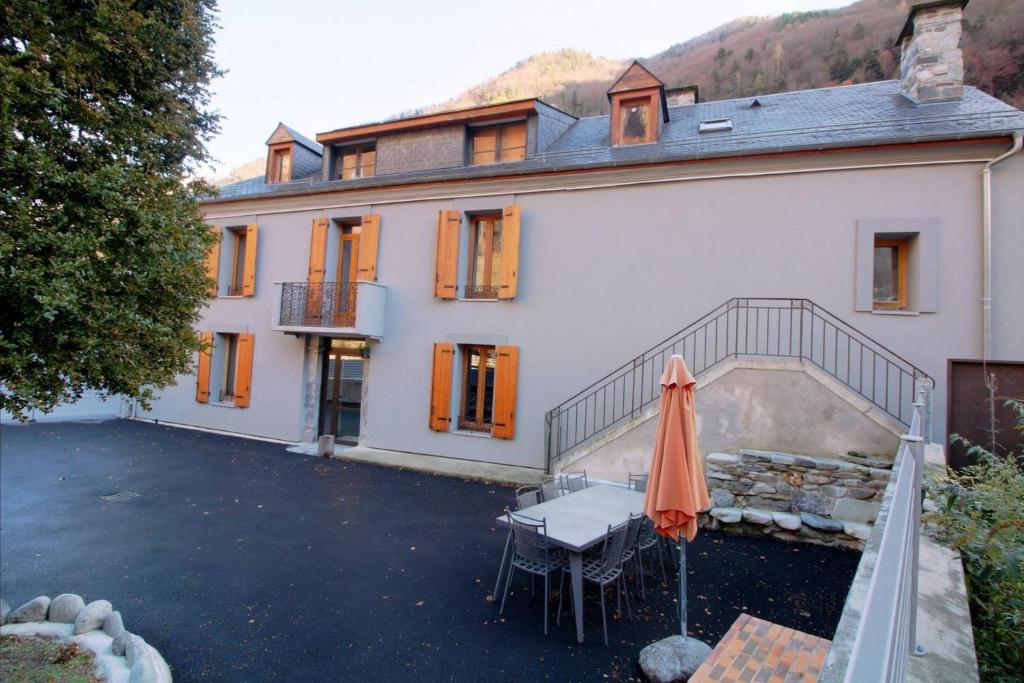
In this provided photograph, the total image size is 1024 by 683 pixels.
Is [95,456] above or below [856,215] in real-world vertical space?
below

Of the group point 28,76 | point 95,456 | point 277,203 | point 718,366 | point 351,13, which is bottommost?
point 95,456

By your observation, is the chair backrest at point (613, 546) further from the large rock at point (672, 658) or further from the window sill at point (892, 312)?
the window sill at point (892, 312)

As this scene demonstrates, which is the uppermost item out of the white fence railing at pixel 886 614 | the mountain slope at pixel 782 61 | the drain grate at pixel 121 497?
the mountain slope at pixel 782 61

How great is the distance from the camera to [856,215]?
7496 mm

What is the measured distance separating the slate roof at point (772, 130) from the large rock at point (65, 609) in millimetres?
8501

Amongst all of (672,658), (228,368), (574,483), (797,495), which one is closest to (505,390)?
(574,483)

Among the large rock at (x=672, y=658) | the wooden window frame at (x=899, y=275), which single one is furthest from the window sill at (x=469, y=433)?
the wooden window frame at (x=899, y=275)

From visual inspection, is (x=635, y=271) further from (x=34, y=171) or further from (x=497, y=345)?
(x=34, y=171)

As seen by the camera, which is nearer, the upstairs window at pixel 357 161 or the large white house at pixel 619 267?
the large white house at pixel 619 267

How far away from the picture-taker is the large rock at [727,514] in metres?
6.13

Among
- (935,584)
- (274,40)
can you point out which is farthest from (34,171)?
(935,584)

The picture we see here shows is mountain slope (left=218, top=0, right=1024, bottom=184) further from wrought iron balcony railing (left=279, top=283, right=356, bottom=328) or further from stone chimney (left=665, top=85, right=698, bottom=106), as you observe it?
wrought iron balcony railing (left=279, top=283, right=356, bottom=328)

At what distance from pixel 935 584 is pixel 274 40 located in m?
9.97

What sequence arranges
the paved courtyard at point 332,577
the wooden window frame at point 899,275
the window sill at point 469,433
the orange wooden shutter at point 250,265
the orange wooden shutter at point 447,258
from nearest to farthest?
the paved courtyard at point 332,577 < the wooden window frame at point 899,275 < the window sill at point 469,433 < the orange wooden shutter at point 447,258 < the orange wooden shutter at point 250,265
